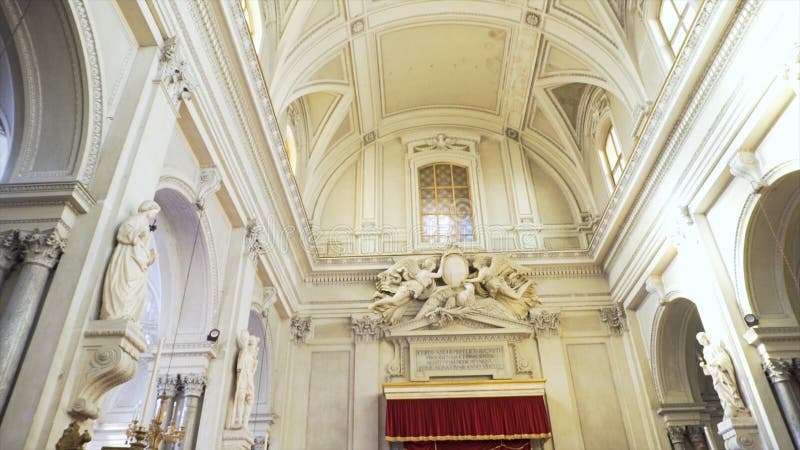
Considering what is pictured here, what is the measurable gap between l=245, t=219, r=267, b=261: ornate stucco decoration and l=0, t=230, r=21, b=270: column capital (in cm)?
395

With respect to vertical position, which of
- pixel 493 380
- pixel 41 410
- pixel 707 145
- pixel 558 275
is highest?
pixel 558 275

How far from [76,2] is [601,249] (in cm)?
950

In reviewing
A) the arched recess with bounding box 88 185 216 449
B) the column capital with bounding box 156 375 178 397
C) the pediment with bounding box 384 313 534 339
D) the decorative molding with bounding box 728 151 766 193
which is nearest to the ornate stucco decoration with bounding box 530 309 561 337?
the pediment with bounding box 384 313 534 339

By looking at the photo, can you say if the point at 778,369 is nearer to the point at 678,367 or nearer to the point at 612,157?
the point at 678,367

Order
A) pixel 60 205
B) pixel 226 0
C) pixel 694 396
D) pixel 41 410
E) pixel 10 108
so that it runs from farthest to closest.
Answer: pixel 694 396 → pixel 226 0 → pixel 10 108 → pixel 60 205 → pixel 41 410

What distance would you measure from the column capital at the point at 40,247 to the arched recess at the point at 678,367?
861 centimetres

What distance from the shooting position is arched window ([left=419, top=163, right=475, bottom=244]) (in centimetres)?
1292

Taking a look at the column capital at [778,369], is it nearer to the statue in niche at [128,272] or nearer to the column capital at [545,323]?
the column capital at [545,323]

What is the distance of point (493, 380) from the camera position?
33.9ft

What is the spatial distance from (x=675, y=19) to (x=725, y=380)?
5.18 metres

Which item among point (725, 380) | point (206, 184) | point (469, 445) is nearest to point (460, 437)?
point (469, 445)

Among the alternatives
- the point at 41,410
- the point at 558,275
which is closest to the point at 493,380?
the point at 558,275

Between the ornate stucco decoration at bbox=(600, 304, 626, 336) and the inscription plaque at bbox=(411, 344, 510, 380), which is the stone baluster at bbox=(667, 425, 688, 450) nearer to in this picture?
the ornate stucco decoration at bbox=(600, 304, 626, 336)

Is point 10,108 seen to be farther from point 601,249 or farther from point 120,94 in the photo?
point 601,249
